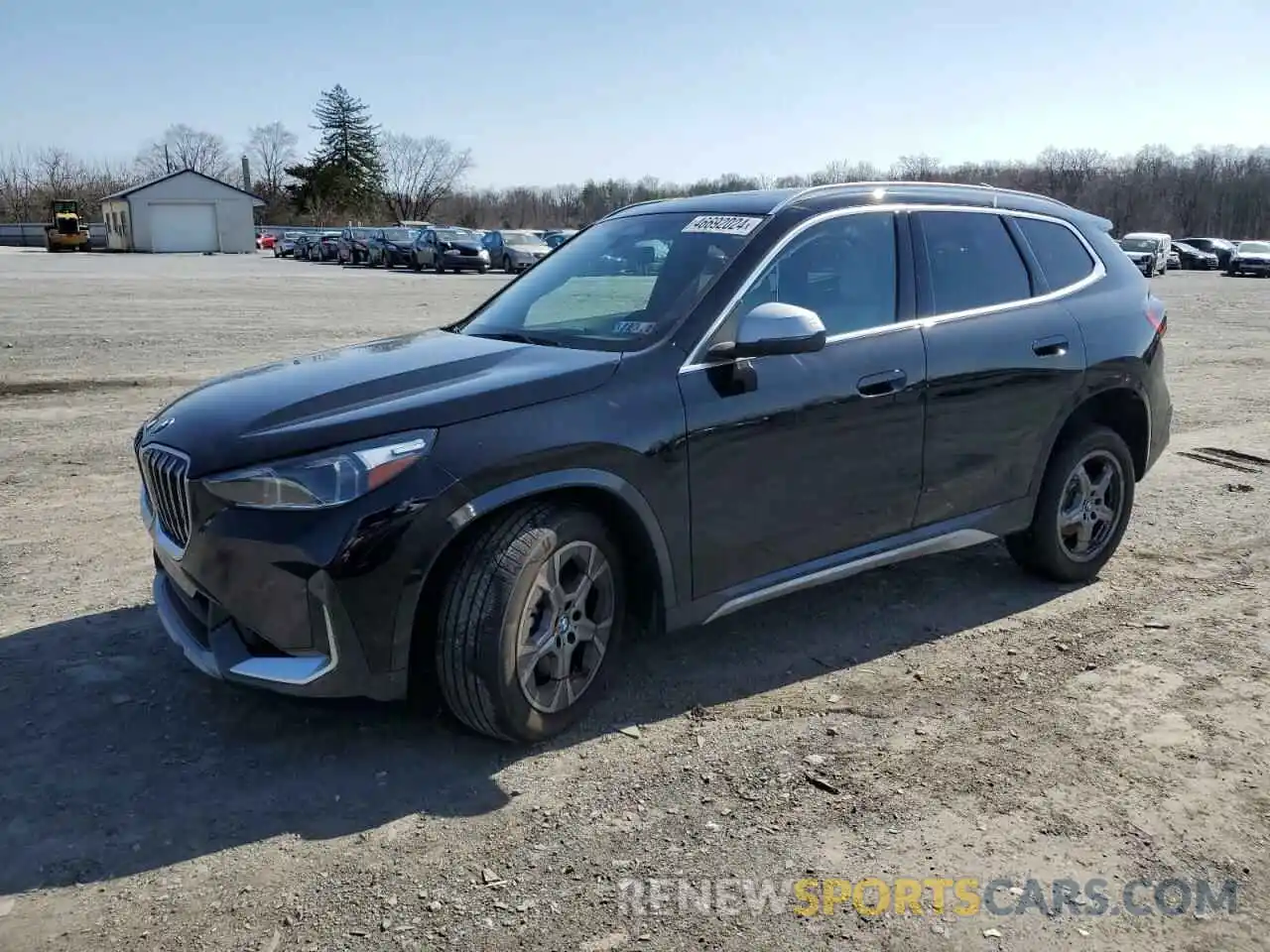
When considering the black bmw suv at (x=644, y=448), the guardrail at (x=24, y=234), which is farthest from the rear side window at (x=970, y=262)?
the guardrail at (x=24, y=234)

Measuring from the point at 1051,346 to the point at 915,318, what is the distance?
883mm

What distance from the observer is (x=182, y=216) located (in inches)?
2608

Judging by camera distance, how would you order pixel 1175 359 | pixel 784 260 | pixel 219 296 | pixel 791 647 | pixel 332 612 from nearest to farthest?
pixel 332 612
pixel 784 260
pixel 791 647
pixel 1175 359
pixel 219 296

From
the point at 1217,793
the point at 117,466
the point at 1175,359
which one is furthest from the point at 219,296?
the point at 1217,793

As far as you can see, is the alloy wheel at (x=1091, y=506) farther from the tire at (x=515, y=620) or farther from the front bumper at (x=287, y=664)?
the front bumper at (x=287, y=664)

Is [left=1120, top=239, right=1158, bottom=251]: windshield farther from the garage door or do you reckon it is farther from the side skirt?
the garage door

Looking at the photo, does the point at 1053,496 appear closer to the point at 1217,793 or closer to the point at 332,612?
the point at 1217,793

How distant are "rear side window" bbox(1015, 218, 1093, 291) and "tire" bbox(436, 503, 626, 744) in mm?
2832

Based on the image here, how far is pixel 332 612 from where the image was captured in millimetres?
3154

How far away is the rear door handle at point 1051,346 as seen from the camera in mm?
4840

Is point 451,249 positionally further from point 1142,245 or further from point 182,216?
point 182,216

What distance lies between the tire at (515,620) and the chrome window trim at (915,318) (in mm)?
767

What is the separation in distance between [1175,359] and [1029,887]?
13080mm

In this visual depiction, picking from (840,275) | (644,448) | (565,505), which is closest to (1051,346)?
(840,275)
